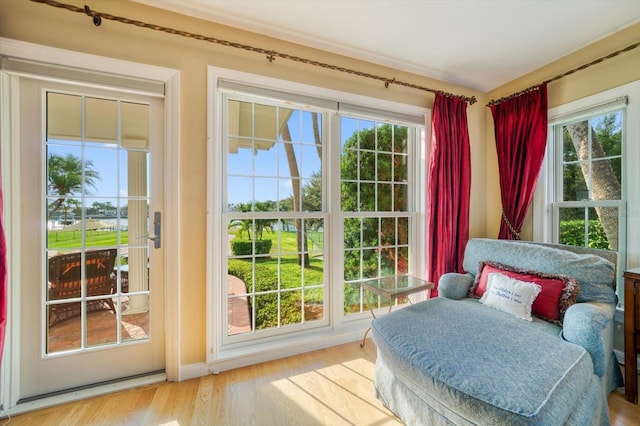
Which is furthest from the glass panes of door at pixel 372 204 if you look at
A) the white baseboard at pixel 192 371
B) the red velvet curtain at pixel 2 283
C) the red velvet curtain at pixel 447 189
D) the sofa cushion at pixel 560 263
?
the red velvet curtain at pixel 2 283

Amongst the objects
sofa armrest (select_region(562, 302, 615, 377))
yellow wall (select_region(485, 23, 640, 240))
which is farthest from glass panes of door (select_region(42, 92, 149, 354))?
yellow wall (select_region(485, 23, 640, 240))

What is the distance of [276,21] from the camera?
192 centimetres

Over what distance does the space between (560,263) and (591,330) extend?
57 cm

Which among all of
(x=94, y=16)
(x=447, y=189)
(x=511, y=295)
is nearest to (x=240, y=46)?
(x=94, y=16)

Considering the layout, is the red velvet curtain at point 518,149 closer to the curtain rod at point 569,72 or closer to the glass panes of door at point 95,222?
the curtain rod at point 569,72

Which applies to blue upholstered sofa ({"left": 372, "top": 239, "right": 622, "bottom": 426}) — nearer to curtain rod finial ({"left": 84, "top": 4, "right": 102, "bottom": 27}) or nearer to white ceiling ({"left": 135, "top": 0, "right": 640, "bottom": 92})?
white ceiling ({"left": 135, "top": 0, "right": 640, "bottom": 92})

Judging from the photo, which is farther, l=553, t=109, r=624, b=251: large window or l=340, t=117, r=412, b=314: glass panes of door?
l=340, t=117, r=412, b=314: glass panes of door

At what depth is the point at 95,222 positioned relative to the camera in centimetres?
177

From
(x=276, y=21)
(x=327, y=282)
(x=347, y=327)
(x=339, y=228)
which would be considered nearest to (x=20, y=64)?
(x=276, y=21)

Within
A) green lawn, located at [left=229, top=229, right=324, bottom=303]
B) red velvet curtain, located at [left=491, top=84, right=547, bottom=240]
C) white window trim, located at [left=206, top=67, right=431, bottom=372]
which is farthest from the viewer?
red velvet curtain, located at [left=491, top=84, right=547, bottom=240]

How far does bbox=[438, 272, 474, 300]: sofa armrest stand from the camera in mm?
2096

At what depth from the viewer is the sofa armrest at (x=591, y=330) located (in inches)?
53.2

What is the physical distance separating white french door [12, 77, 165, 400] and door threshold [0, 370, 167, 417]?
3 cm

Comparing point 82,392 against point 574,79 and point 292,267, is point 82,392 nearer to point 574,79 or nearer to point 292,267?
point 292,267
